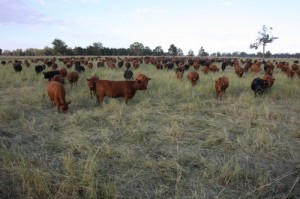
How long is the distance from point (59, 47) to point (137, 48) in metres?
26.5

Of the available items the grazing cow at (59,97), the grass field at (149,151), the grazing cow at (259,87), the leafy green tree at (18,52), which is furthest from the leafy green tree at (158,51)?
the grazing cow at (59,97)

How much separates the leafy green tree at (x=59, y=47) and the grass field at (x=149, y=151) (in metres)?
80.4

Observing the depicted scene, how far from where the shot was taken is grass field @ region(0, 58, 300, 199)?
479 cm

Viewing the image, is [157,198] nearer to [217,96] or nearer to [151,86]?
[217,96]

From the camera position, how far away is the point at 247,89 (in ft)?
49.5

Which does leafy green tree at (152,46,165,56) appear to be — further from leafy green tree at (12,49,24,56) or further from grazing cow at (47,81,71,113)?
grazing cow at (47,81,71,113)

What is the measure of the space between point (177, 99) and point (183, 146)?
577 cm

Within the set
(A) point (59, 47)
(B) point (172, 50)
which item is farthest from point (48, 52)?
(B) point (172, 50)

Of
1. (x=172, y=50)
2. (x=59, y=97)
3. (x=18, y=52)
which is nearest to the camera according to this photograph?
(x=59, y=97)

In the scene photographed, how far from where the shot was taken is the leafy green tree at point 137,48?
102 m

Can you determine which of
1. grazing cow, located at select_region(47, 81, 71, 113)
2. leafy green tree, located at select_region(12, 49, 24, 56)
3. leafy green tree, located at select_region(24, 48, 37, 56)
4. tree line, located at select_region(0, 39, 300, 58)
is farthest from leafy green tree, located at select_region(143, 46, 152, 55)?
grazing cow, located at select_region(47, 81, 71, 113)

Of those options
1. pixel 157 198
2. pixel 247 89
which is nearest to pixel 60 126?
pixel 157 198

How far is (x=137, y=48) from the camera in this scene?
102438 millimetres

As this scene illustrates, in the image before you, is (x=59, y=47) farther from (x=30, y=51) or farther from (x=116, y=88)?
(x=116, y=88)
